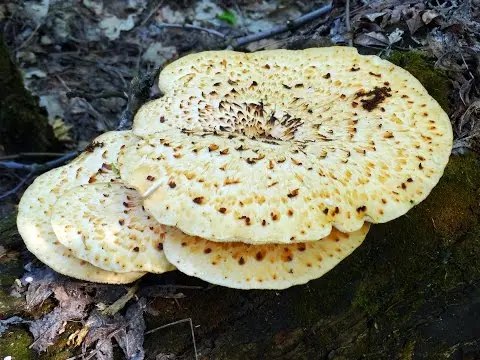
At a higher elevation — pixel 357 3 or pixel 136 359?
pixel 357 3

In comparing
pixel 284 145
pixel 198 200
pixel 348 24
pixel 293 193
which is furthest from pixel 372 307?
pixel 348 24

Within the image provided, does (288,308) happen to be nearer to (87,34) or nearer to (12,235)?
(12,235)

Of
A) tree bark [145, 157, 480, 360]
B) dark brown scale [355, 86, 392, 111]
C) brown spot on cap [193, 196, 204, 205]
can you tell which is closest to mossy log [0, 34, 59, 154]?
tree bark [145, 157, 480, 360]

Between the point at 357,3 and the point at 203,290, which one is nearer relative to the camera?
the point at 203,290

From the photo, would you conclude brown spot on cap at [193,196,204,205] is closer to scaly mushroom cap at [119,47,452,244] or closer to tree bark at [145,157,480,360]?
scaly mushroom cap at [119,47,452,244]

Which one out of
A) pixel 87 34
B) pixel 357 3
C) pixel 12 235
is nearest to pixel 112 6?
pixel 87 34

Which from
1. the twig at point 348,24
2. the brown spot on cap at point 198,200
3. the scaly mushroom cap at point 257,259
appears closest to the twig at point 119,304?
the scaly mushroom cap at point 257,259

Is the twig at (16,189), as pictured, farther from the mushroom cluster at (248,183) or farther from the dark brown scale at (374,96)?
the dark brown scale at (374,96)
